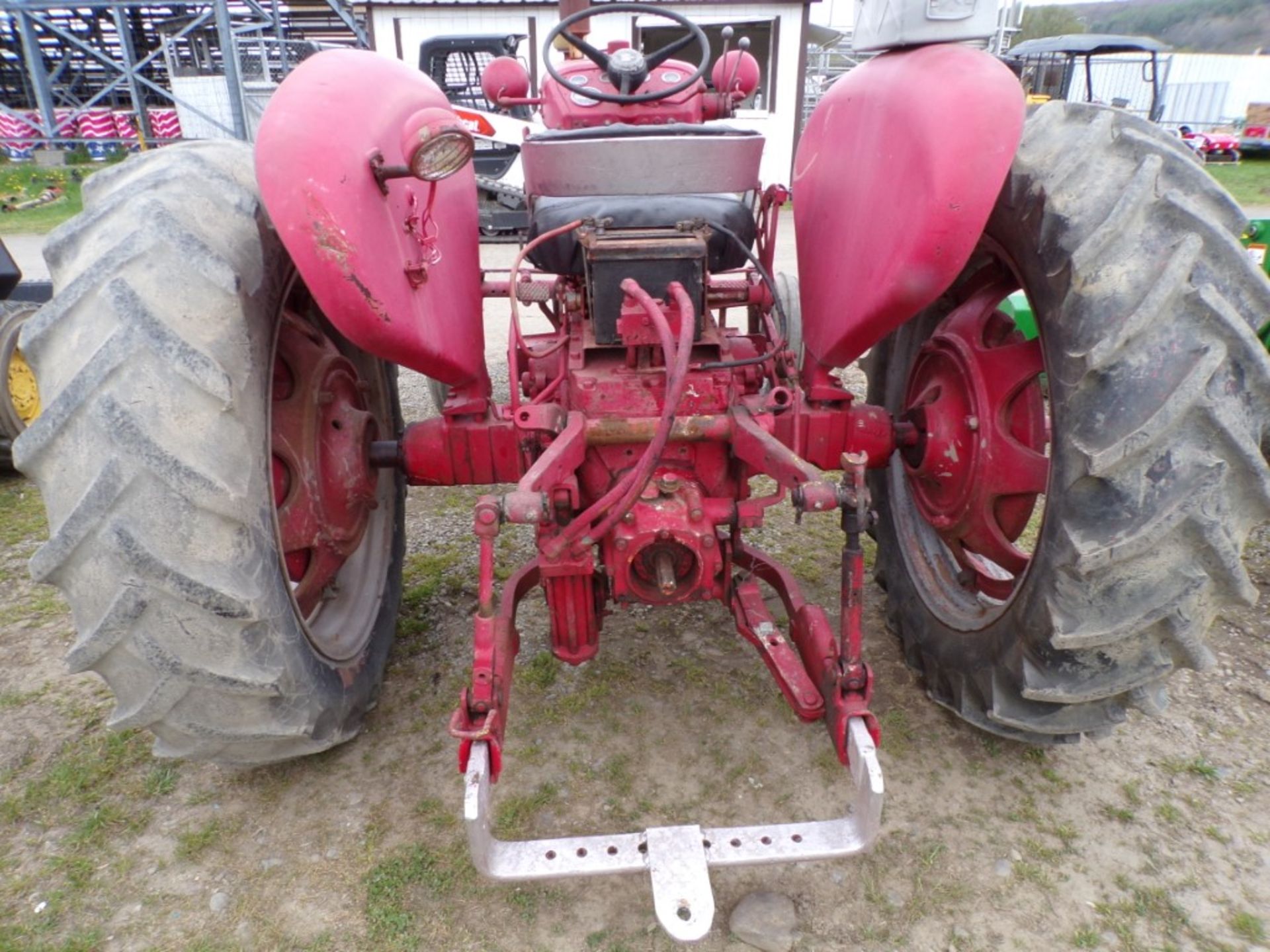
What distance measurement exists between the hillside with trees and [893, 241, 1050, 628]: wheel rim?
5208 cm

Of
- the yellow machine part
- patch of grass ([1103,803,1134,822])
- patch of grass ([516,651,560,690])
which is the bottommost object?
patch of grass ([516,651,560,690])

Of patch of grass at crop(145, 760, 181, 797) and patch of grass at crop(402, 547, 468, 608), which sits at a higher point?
patch of grass at crop(145, 760, 181, 797)

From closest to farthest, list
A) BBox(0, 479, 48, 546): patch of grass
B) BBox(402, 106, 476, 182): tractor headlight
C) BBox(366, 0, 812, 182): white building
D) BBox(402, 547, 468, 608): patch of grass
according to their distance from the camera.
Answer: BBox(402, 106, 476, 182): tractor headlight, BBox(402, 547, 468, 608): patch of grass, BBox(0, 479, 48, 546): patch of grass, BBox(366, 0, 812, 182): white building

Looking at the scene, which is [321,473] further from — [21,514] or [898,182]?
[21,514]

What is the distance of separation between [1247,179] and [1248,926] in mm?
17764

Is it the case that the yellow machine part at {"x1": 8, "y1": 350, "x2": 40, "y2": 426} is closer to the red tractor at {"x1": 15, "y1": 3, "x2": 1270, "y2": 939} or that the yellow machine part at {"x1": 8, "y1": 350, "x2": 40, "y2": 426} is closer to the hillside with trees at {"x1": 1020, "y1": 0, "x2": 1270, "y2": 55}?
the red tractor at {"x1": 15, "y1": 3, "x2": 1270, "y2": 939}

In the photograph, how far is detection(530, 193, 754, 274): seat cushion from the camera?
211cm

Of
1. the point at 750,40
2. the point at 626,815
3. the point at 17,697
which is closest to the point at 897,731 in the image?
the point at 626,815

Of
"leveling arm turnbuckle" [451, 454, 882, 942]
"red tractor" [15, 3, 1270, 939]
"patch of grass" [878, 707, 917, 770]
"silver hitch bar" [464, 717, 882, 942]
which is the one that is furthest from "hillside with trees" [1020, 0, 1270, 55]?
"silver hitch bar" [464, 717, 882, 942]

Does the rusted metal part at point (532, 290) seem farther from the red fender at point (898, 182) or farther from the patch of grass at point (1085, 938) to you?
the patch of grass at point (1085, 938)

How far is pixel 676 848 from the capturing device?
1.54m

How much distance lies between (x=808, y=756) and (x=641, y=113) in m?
2.14

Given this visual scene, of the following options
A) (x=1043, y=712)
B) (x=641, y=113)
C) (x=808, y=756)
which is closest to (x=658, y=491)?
(x=808, y=756)

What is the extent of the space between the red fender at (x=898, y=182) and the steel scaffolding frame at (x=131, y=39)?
12.0m
